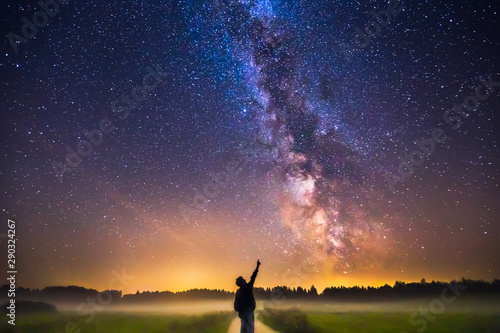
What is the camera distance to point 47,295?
8875 cm

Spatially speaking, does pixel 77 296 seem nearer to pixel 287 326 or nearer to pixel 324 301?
pixel 324 301

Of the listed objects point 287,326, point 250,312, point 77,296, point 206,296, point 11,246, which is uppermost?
point 11,246

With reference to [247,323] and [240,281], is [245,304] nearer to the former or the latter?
[247,323]

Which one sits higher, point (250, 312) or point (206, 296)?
point (250, 312)

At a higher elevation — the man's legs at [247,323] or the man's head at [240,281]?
the man's head at [240,281]

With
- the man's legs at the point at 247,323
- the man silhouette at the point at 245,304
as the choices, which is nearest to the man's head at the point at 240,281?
the man silhouette at the point at 245,304

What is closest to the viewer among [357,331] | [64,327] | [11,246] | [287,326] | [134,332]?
[11,246]


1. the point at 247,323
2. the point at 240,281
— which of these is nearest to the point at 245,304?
the point at 247,323

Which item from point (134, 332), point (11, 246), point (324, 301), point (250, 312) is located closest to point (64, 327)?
point (134, 332)

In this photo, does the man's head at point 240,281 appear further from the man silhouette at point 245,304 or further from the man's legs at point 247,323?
the man's legs at point 247,323

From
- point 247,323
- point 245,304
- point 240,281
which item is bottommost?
point 247,323

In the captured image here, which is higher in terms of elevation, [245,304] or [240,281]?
[240,281]

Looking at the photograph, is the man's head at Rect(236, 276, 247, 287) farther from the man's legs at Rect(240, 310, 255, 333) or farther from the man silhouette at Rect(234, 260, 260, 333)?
the man's legs at Rect(240, 310, 255, 333)

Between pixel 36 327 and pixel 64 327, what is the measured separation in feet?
9.96
